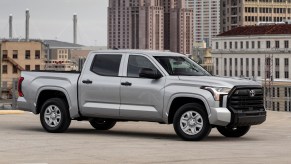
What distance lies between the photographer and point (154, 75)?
643 inches

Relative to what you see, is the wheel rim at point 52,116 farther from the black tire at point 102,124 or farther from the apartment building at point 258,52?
the apartment building at point 258,52

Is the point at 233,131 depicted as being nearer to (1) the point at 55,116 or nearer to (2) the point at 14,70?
(1) the point at 55,116

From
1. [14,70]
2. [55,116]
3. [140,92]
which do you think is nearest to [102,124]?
[55,116]

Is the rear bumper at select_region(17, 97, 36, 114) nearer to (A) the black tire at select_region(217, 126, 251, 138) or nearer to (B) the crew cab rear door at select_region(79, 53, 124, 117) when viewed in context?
(B) the crew cab rear door at select_region(79, 53, 124, 117)

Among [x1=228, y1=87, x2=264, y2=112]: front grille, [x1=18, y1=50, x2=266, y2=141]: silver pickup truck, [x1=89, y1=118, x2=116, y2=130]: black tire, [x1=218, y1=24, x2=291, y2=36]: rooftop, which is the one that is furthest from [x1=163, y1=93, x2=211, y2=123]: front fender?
[x1=218, y1=24, x2=291, y2=36]: rooftop

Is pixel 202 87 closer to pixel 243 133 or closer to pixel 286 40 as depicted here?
pixel 243 133

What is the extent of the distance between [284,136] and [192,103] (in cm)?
227

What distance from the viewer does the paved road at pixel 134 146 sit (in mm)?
12594

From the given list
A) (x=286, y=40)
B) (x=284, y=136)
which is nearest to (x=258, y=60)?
(x=286, y=40)

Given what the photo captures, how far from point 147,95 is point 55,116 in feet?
7.12

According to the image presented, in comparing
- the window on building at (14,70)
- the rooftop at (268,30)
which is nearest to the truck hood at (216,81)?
the window on building at (14,70)

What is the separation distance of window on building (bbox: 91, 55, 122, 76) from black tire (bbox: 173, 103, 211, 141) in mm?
1672

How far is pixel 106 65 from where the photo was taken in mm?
17094

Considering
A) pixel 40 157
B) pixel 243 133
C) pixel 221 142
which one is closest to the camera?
pixel 40 157
